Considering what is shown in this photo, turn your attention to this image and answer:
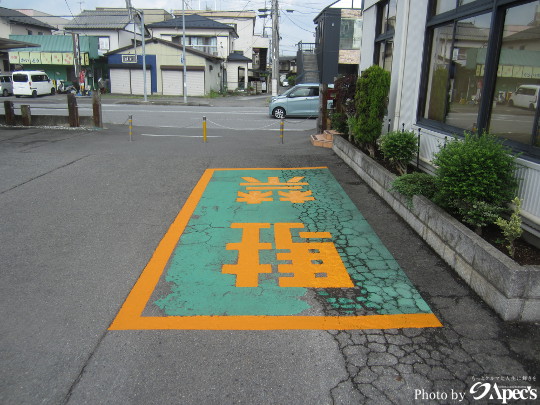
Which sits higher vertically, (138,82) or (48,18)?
(48,18)

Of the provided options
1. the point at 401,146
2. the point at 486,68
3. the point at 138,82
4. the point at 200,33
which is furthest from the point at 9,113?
the point at 200,33

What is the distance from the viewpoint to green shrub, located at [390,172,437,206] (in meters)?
5.54

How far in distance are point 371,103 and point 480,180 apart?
4640mm

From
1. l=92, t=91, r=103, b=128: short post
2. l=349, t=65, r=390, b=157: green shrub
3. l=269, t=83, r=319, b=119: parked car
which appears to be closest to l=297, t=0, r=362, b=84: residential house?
l=269, t=83, r=319, b=119: parked car

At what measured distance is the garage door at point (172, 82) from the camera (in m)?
39.8

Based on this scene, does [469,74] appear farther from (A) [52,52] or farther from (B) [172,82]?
(A) [52,52]

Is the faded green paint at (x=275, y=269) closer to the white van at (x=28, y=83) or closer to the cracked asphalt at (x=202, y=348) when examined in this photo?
the cracked asphalt at (x=202, y=348)

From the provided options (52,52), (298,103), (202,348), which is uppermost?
(52,52)

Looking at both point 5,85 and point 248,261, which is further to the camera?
point 5,85

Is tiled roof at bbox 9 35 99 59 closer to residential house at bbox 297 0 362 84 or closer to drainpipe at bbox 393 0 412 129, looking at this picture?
residential house at bbox 297 0 362 84

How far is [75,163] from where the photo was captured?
9852 millimetres

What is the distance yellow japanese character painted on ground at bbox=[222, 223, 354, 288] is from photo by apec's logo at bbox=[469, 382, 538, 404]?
1563mm

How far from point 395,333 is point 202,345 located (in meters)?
1.54

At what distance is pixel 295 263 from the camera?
4.64 m
